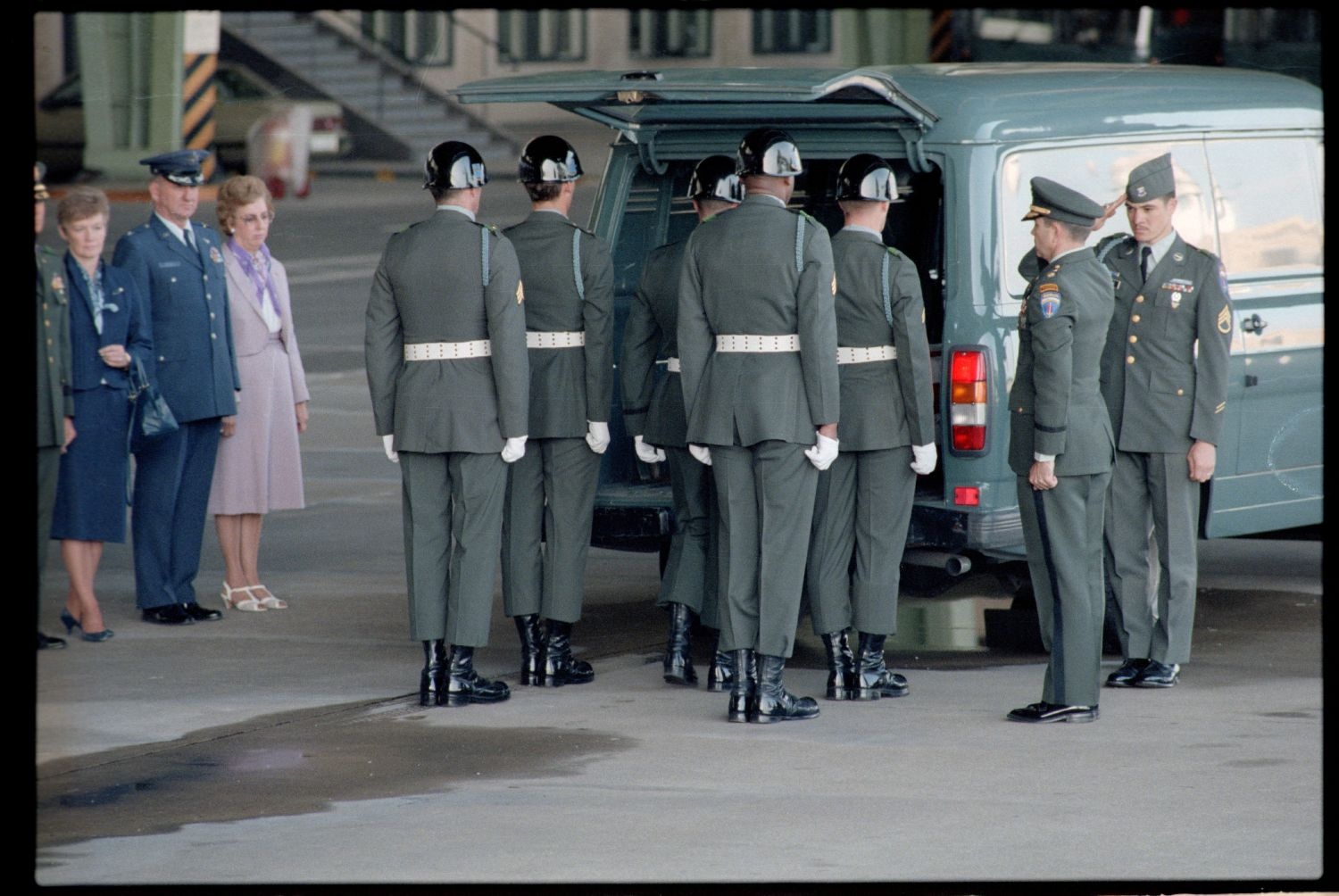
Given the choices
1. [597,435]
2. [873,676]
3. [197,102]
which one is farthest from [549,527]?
[197,102]

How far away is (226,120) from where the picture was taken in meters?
27.3

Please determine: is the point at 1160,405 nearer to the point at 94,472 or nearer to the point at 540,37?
the point at 94,472

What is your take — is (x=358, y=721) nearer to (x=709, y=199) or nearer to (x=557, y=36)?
(x=709, y=199)

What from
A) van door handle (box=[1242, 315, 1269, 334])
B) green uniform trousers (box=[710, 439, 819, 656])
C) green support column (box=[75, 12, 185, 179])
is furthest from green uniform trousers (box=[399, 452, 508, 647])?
green support column (box=[75, 12, 185, 179])

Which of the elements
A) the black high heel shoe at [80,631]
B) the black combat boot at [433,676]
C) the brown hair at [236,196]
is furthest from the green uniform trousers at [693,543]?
the brown hair at [236,196]

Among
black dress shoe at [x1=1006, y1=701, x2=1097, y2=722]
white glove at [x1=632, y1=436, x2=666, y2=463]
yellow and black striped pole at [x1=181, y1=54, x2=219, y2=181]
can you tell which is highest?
yellow and black striped pole at [x1=181, y1=54, x2=219, y2=181]

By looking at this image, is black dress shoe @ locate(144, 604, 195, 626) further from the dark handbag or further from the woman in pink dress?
the dark handbag

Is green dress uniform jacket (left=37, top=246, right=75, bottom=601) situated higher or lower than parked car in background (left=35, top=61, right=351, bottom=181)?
lower

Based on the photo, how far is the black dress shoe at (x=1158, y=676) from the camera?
7.27 metres

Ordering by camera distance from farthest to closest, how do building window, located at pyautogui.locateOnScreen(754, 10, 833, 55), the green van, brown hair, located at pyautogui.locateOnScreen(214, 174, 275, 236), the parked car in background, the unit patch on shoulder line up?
building window, located at pyautogui.locateOnScreen(754, 10, 833, 55) < the parked car in background < brown hair, located at pyautogui.locateOnScreen(214, 174, 275, 236) < the green van < the unit patch on shoulder

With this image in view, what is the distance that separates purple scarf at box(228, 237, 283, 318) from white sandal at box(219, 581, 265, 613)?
3.68ft

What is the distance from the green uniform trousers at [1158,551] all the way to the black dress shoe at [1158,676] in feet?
0.10

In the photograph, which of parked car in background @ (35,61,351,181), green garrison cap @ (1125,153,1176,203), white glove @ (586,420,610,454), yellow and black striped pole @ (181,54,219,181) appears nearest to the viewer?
green garrison cap @ (1125,153,1176,203)

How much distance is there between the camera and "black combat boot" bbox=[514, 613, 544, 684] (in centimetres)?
739
